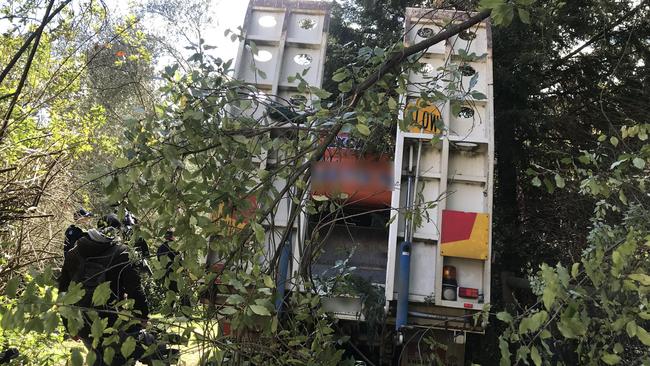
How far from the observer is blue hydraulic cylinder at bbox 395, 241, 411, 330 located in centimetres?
417

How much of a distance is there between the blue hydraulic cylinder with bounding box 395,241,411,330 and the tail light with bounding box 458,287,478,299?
38cm

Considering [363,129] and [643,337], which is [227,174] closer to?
[363,129]

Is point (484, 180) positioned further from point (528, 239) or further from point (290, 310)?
point (528, 239)

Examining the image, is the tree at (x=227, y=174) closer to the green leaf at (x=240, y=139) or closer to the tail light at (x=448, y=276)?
the green leaf at (x=240, y=139)

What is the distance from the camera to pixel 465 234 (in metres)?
4.32

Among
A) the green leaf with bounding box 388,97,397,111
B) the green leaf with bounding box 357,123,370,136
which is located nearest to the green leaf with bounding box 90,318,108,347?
the green leaf with bounding box 357,123,370,136

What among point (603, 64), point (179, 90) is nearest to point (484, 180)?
point (179, 90)

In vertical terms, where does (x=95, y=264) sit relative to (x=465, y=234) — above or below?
below

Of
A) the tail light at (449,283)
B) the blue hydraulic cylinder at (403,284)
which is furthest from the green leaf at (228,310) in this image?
the tail light at (449,283)

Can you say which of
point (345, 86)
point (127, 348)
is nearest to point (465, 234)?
point (345, 86)

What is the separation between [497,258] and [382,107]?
597 cm

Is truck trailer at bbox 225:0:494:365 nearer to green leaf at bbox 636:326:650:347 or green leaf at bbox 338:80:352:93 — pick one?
green leaf at bbox 338:80:352:93

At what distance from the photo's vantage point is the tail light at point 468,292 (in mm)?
4238

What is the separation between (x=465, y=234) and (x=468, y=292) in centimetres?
41
